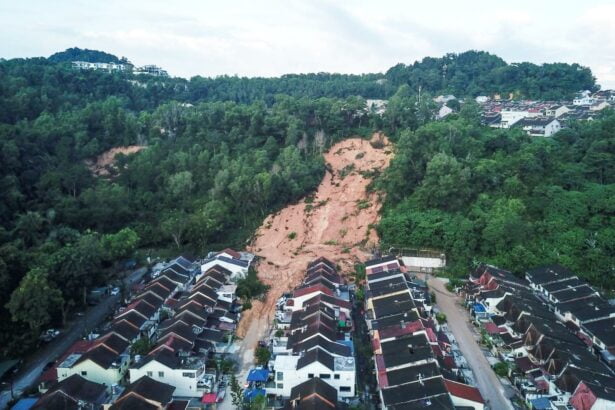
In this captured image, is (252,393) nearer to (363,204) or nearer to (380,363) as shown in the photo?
(380,363)

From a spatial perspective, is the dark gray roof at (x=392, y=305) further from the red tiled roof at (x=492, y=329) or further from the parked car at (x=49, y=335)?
the parked car at (x=49, y=335)

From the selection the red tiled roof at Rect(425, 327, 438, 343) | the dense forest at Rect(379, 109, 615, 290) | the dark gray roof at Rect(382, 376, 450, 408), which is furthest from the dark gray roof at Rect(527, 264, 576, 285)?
the dark gray roof at Rect(382, 376, 450, 408)

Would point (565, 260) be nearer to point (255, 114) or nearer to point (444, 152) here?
point (444, 152)

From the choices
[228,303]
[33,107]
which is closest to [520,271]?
[228,303]

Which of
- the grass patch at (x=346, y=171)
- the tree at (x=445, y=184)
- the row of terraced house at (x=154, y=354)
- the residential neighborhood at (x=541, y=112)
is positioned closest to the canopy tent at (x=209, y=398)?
the row of terraced house at (x=154, y=354)

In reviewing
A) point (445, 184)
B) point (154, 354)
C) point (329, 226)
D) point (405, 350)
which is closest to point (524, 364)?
point (405, 350)
